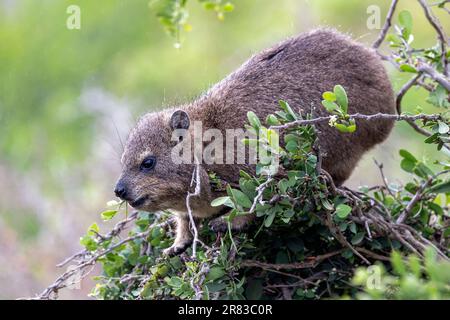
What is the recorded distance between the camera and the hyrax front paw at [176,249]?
4.98 meters

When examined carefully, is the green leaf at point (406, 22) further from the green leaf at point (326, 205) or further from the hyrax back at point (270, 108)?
the green leaf at point (326, 205)

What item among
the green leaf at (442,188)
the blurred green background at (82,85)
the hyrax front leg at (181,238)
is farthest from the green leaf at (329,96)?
the blurred green background at (82,85)

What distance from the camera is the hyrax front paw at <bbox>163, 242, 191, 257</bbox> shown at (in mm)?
4982

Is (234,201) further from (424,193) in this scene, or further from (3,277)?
(3,277)

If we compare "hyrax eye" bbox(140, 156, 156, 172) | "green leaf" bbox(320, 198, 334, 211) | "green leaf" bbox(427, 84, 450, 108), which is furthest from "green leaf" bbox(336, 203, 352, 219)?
"hyrax eye" bbox(140, 156, 156, 172)

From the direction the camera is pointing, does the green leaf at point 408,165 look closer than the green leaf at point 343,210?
No

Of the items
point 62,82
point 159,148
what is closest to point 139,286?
point 159,148

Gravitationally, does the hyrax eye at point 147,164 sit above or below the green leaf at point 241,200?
above

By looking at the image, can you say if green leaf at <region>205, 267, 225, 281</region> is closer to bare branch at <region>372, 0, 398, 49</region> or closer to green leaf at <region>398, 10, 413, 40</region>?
green leaf at <region>398, 10, 413, 40</region>

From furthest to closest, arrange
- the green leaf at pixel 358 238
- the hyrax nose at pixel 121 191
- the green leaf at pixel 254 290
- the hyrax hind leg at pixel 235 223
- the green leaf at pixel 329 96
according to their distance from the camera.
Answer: the hyrax nose at pixel 121 191
the hyrax hind leg at pixel 235 223
the green leaf at pixel 254 290
the green leaf at pixel 358 238
the green leaf at pixel 329 96

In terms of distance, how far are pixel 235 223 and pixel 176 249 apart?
44 cm

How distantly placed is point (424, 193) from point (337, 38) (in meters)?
1.73

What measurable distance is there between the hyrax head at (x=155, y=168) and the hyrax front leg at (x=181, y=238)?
112 mm

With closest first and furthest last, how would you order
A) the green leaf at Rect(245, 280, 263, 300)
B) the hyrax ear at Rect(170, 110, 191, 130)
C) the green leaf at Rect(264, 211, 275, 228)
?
the green leaf at Rect(264, 211, 275, 228)
the green leaf at Rect(245, 280, 263, 300)
the hyrax ear at Rect(170, 110, 191, 130)
